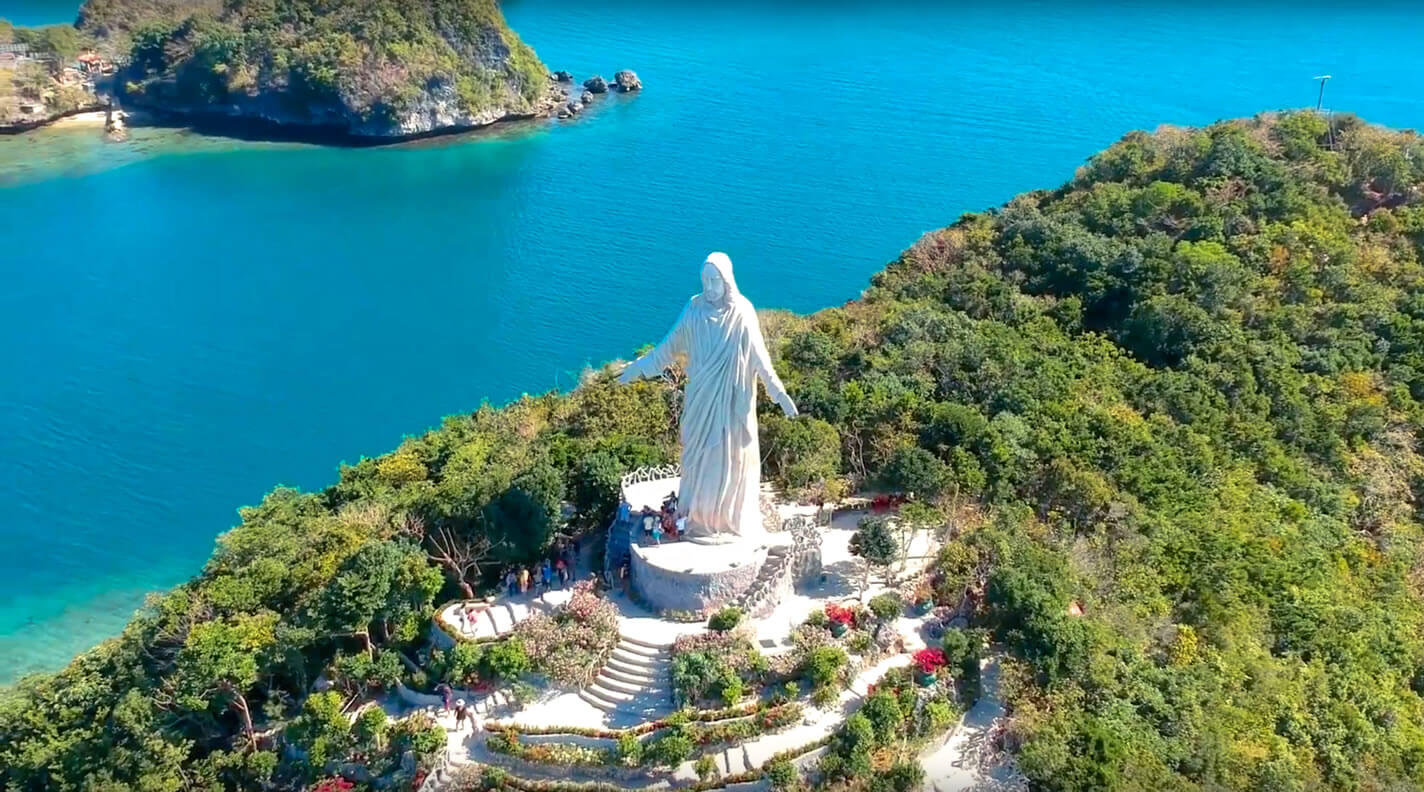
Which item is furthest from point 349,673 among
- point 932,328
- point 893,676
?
point 932,328

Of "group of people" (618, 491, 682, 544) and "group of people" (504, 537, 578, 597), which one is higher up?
"group of people" (618, 491, 682, 544)

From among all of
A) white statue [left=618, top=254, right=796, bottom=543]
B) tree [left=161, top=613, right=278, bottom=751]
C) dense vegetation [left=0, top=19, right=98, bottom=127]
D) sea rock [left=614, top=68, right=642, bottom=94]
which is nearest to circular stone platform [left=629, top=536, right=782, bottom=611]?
white statue [left=618, top=254, right=796, bottom=543]

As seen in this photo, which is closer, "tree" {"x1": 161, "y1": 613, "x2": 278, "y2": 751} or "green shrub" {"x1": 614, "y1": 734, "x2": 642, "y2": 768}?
"green shrub" {"x1": 614, "y1": 734, "x2": 642, "y2": 768}

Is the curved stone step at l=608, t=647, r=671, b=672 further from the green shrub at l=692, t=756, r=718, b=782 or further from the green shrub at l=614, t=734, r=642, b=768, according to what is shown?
the green shrub at l=692, t=756, r=718, b=782

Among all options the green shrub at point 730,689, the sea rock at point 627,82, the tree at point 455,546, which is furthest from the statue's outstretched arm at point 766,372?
the sea rock at point 627,82

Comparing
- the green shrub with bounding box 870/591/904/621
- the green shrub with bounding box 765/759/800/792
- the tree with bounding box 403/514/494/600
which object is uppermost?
the tree with bounding box 403/514/494/600

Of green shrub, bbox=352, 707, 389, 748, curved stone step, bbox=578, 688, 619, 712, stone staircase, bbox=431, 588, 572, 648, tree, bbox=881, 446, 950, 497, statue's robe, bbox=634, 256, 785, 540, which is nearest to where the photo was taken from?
statue's robe, bbox=634, 256, 785, 540

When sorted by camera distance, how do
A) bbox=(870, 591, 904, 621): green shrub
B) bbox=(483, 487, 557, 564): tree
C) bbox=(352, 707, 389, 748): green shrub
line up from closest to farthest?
bbox=(352, 707, 389, 748): green shrub
bbox=(870, 591, 904, 621): green shrub
bbox=(483, 487, 557, 564): tree

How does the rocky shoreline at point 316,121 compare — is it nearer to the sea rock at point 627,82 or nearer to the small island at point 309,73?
the sea rock at point 627,82

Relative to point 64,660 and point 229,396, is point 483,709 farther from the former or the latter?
point 229,396
